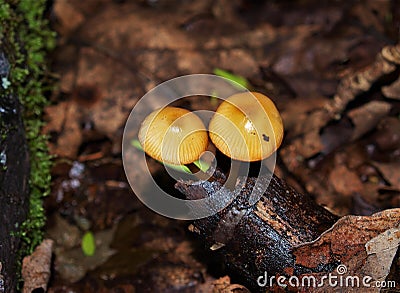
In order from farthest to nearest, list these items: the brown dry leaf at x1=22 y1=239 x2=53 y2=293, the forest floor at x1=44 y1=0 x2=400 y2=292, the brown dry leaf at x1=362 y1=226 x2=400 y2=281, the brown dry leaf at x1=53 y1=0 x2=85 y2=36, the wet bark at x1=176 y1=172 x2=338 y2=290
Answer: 1. the brown dry leaf at x1=53 y1=0 x2=85 y2=36
2. the forest floor at x1=44 y1=0 x2=400 y2=292
3. the brown dry leaf at x1=22 y1=239 x2=53 y2=293
4. the wet bark at x1=176 y1=172 x2=338 y2=290
5. the brown dry leaf at x1=362 y1=226 x2=400 y2=281

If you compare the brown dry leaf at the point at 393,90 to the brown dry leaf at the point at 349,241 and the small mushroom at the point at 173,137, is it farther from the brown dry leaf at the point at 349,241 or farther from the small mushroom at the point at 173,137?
the small mushroom at the point at 173,137

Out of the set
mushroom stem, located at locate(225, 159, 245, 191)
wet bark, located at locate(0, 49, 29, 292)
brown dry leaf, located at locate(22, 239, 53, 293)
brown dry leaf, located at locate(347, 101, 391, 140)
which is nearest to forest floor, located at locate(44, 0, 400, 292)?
brown dry leaf, located at locate(347, 101, 391, 140)

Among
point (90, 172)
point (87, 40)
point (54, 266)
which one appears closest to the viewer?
point (54, 266)

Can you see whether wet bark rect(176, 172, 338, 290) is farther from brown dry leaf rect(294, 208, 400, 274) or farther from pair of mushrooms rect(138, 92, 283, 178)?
pair of mushrooms rect(138, 92, 283, 178)

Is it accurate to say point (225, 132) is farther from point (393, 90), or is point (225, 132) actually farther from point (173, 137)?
point (393, 90)

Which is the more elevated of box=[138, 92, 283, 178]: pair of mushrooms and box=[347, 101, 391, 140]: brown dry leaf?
box=[138, 92, 283, 178]: pair of mushrooms

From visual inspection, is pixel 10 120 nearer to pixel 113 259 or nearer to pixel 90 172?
pixel 90 172

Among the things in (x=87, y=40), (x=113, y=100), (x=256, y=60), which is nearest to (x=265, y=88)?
(x=256, y=60)
